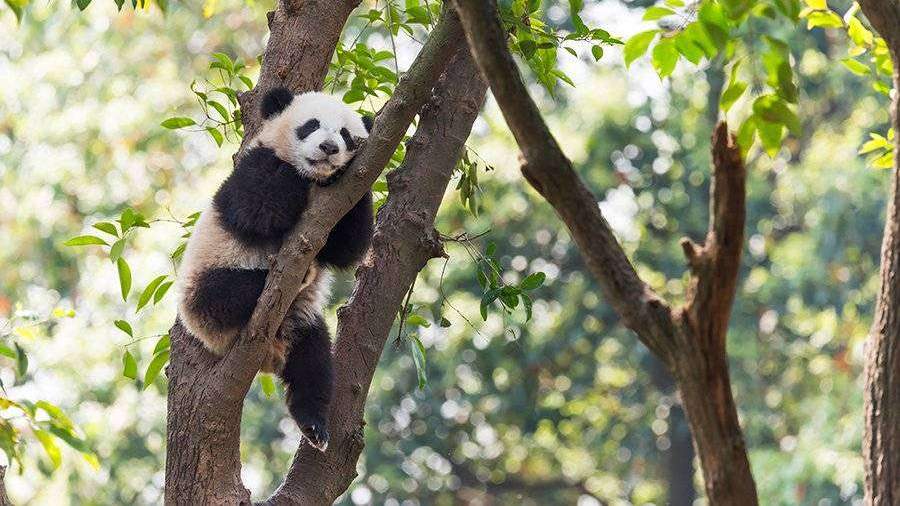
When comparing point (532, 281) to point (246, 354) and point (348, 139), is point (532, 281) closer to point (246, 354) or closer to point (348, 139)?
point (348, 139)

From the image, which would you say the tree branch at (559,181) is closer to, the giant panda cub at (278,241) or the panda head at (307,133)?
the giant panda cub at (278,241)

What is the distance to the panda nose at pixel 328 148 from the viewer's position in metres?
4.05

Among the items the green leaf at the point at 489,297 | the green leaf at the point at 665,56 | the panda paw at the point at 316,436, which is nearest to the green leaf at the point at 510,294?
the green leaf at the point at 489,297

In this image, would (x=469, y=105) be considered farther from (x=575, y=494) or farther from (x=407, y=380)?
(x=575, y=494)

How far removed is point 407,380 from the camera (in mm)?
12844

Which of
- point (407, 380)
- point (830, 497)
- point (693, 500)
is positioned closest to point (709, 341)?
point (830, 497)

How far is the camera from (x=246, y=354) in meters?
3.42

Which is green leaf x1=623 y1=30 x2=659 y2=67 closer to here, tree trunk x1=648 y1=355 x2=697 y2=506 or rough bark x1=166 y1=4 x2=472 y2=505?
rough bark x1=166 y1=4 x2=472 y2=505

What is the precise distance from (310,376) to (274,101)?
971mm

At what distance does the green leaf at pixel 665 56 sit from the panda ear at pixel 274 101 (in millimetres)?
1674

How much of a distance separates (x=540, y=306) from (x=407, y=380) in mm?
1853

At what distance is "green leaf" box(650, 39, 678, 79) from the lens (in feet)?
8.55

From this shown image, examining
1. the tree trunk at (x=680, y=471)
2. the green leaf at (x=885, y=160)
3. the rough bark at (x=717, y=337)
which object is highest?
the rough bark at (x=717, y=337)

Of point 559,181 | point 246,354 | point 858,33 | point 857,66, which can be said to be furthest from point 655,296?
point 858,33
